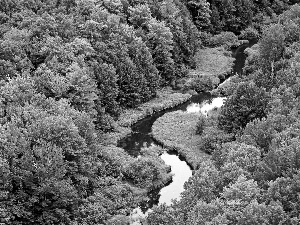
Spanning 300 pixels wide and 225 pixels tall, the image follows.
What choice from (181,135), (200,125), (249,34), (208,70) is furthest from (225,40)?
(181,135)

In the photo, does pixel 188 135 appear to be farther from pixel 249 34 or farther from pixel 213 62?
pixel 249 34

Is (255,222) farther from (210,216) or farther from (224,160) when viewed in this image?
(224,160)

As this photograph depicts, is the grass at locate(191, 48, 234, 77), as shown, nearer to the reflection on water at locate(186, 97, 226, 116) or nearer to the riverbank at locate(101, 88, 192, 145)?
the reflection on water at locate(186, 97, 226, 116)

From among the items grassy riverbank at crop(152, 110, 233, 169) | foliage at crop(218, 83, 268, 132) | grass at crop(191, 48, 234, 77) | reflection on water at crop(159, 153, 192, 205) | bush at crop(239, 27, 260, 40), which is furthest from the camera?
bush at crop(239, 27, 260, 40)

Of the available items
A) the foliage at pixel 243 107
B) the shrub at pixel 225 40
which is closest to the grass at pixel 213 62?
the shrub at pixel 225 40

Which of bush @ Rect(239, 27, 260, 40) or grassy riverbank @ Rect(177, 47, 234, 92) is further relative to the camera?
bush @ Rect(239, 27, 260, 40)

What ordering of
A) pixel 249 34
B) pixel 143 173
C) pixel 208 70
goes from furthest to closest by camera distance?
pixel 249 34, pixel 208 70, pixel 143 173

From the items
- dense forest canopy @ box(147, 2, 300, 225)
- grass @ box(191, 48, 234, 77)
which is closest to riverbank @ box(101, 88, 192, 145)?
grass @ box(191, 48, 234, 77)
